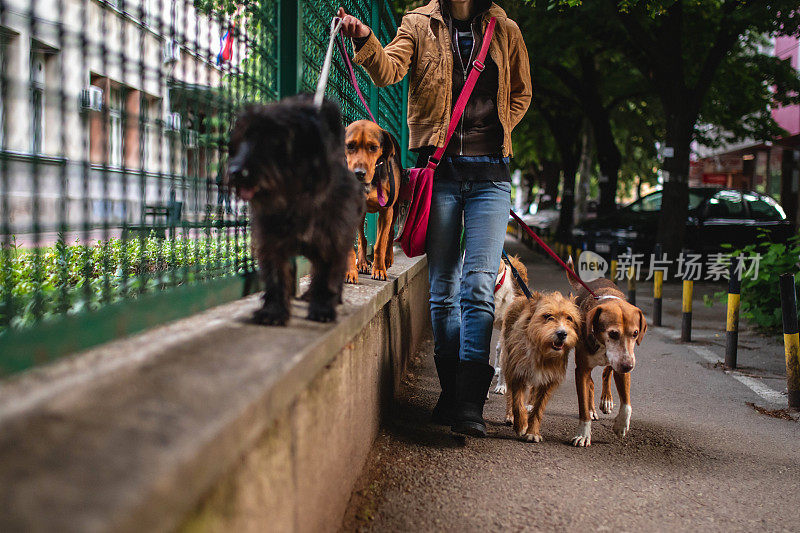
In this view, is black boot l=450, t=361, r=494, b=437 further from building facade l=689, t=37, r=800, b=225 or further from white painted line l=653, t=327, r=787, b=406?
building facade l=689, t=37, r=800, b=225

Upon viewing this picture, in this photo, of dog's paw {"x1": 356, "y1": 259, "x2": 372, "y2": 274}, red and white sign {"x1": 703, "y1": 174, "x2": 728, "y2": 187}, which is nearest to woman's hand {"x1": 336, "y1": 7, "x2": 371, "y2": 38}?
dog's paw {"x1": 356, "y1": 259, "x2": 372, "y2": 274}

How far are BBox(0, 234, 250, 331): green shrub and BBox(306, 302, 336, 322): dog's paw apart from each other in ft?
2.05

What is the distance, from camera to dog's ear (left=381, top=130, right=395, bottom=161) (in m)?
4.17

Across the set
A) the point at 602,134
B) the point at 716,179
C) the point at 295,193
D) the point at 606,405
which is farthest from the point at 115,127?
the point at 716,179

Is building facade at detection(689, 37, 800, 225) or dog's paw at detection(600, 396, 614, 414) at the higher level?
building facade at detection(689, 37, 800, 225)

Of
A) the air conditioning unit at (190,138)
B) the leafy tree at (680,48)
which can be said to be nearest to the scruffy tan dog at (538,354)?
the air conditioning unit at (190,138)

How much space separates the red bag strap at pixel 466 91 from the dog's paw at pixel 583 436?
1.97m

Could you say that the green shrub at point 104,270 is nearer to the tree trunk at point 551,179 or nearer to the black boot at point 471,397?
the black boot at point 471,397

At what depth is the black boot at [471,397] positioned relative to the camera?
13.0ft

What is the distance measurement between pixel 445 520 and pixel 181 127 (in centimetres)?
215

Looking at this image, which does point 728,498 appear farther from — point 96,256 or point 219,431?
point 96,256

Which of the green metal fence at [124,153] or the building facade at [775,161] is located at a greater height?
the building facade at [775,161]

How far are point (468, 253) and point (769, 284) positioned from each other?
6064mm

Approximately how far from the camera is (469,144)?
13.3ft
